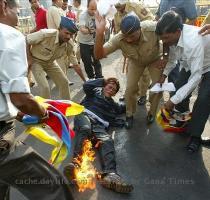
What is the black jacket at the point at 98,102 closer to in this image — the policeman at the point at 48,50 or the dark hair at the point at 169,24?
the policeman at the point at 48,50

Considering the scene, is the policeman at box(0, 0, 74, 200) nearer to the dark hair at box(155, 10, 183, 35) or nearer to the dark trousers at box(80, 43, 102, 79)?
the dark hair at box(155, 10, 183, 35)

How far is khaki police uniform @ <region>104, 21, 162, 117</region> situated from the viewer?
15.2ft

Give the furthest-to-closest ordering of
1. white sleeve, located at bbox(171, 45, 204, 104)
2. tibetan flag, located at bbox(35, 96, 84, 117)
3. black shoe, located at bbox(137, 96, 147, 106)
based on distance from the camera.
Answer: black shoe, located at bbox(137, 96, 147, 106), white sleeve, located at bbox(171, 45, 204, 104), tibetan flag, located at bbox(35, 96, 84, 117)

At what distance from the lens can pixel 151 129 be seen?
4980 mm

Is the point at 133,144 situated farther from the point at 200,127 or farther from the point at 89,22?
the point at 89,22

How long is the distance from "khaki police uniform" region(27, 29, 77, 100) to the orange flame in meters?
1.51

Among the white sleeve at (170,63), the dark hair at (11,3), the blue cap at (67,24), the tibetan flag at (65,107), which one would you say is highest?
the dark hair at (11,3)

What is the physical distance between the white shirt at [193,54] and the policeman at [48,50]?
5.78 feet

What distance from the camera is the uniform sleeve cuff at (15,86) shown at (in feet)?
6.06

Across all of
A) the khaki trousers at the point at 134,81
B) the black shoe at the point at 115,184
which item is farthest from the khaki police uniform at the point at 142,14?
the black shoe at the point at 115,184

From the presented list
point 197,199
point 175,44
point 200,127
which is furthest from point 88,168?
point 175,44

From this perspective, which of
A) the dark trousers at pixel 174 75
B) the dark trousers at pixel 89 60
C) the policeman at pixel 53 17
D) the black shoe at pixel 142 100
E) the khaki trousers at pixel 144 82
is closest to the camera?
the dark trousers at pixel 174 75

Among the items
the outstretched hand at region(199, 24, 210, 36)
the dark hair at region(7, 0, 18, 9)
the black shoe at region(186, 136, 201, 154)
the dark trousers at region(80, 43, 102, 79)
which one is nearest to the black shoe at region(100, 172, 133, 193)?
the black shoe at region(186, 136, 201, 154)

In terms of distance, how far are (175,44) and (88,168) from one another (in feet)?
6.17
